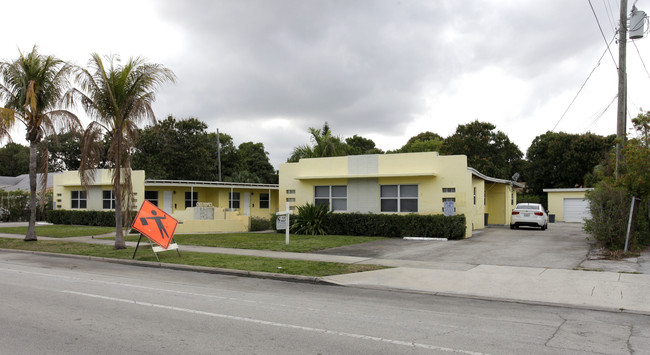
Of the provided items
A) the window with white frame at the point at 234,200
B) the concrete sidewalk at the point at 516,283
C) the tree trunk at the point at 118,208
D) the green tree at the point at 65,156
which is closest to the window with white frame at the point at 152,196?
the window with white frame at the point at 234,200

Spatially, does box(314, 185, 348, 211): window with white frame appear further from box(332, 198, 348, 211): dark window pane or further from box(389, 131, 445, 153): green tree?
box(389, 131, 445, 153): green tree

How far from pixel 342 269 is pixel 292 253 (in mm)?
3400

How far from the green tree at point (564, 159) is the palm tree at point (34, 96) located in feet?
141

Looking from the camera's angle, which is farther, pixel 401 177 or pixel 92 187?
pixel 92 187

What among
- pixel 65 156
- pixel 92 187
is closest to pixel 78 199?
pixel 92 187

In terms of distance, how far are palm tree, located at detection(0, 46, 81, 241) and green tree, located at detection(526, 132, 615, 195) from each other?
42835 mm

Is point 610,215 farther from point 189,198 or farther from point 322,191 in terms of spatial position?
point 189,198

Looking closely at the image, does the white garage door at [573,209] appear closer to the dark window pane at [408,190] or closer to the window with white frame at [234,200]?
the dark window pane at [408,190]

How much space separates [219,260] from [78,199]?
77.5 ft

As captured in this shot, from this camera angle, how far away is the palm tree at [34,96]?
17.5 meters

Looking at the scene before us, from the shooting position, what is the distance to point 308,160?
22844 millimetres

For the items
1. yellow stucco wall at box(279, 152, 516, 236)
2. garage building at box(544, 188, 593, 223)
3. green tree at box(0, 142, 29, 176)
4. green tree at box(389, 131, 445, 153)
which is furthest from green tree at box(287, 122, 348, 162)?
green tree at box(0, 142, 29, 176)

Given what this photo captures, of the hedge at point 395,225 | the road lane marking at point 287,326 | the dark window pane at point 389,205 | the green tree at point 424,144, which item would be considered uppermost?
the green tree at point 424,144

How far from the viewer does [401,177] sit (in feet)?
67.8
